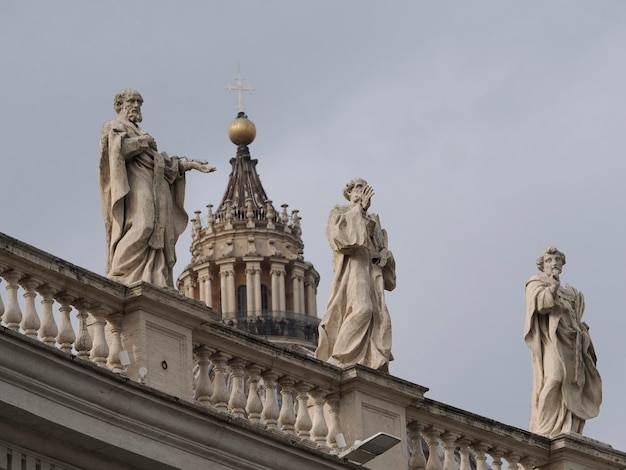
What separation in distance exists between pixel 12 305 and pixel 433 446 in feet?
18.9

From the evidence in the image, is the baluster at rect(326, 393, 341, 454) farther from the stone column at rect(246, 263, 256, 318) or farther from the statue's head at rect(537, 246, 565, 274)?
the stone column at rect(246, 263, 256, 318)

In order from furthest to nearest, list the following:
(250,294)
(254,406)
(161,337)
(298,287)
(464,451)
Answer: (298,287) → (250,294) → (464,451) → (254,406) → (161,337)

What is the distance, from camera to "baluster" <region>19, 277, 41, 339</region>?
2391 centimetres

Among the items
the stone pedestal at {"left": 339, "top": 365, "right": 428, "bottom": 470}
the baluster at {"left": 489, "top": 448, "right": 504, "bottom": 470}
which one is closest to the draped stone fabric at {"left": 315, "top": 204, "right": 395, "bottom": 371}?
the stone pedestal at {"left": 339, "top": 365, "right": 428, "bottom": 470}

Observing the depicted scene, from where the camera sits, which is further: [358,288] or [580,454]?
[580,454]

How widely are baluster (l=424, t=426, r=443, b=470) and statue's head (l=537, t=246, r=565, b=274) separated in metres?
2.77

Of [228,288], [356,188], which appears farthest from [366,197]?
[228,288]

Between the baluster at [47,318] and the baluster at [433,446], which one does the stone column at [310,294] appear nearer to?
the baluster at [433,446]

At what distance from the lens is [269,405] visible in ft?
85.5

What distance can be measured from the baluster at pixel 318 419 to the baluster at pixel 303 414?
0.19 ft

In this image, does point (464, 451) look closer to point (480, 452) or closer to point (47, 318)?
point (480, 452)

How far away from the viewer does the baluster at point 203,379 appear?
25500 mm

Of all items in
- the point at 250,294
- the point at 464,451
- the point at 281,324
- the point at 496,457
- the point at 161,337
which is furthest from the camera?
the point at 250,294

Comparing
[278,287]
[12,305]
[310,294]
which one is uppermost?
[310,294]
